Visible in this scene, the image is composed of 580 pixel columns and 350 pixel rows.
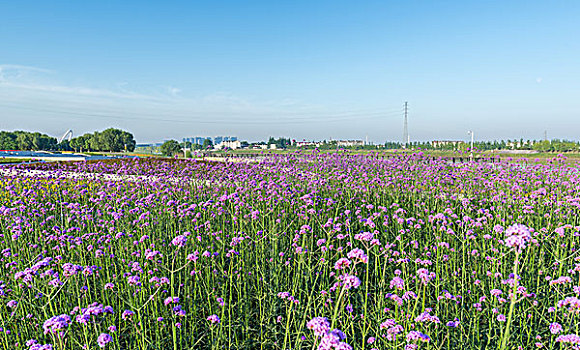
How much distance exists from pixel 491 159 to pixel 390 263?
26.7 ft

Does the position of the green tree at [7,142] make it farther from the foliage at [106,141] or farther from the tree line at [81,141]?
the foliage at [106,141]

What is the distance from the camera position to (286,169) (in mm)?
7430

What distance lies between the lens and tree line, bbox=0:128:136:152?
56719 mm

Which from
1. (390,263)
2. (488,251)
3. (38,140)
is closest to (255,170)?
(390,263)

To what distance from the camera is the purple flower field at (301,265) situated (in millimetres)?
2289

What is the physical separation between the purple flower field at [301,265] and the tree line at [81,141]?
55.8 m

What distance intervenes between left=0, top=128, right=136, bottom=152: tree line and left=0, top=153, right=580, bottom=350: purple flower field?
183ft

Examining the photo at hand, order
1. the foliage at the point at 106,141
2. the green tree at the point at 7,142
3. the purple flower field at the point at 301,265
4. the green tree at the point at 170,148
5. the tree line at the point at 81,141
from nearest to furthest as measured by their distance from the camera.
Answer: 1. the purple flower field at the point at 301,265
2. the green tree at the point at 170,148
3. the green tree at the point at 7,142
4. the tree line at the point at 81,141
5. the foliage at the point at 106,141

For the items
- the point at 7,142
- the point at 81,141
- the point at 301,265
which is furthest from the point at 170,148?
the point at 81,141

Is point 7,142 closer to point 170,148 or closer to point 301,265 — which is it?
point 170,148

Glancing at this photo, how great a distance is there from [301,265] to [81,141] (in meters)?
73.9

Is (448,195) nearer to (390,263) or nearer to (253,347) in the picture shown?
(390,263)

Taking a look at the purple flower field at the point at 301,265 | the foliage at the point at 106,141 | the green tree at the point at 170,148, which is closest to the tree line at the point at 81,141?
the foliage at the point at 106,141

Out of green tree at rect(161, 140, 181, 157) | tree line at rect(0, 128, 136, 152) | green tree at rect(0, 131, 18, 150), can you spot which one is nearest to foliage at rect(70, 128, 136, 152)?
tree line at rect(0, 128, 136, 152)
